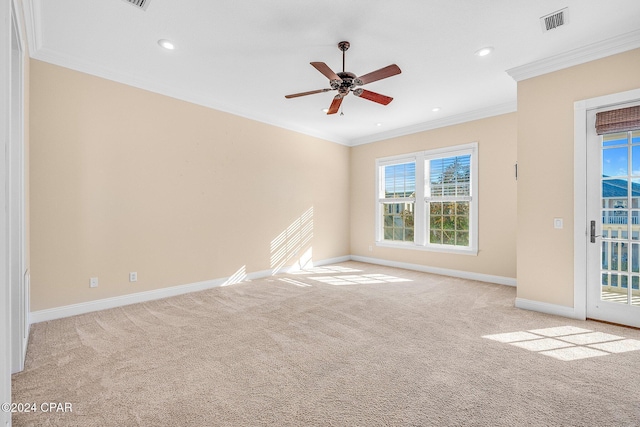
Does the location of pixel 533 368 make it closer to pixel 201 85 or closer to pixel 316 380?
pixel 316 380

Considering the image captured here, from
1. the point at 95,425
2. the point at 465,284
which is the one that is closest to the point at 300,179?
the point at 465,284

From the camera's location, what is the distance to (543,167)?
345cm

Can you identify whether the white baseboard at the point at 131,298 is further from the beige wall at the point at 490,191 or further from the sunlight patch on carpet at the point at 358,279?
the beige wall at the point at 490,191

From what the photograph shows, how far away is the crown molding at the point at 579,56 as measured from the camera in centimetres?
291

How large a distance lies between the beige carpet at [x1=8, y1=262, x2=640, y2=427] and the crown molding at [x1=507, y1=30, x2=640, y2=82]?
288cm

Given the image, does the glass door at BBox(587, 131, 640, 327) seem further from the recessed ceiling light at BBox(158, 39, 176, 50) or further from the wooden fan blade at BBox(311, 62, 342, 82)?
the recessed ceiling light at BBox(158, 39, 176, 50)

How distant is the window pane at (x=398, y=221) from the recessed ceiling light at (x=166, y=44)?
4854mm

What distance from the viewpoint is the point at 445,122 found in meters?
5.39

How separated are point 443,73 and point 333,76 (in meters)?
1.74

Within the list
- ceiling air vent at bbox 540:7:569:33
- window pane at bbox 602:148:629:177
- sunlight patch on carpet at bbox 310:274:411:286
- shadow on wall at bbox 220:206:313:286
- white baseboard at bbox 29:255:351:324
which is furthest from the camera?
shadow on wall at bbox 220:206:313:286

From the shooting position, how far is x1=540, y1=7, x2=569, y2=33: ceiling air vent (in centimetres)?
256

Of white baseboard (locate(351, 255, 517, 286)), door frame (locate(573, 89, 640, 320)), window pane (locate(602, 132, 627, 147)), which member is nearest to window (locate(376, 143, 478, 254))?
white baseboard (locate(351, 255, 517, 286))

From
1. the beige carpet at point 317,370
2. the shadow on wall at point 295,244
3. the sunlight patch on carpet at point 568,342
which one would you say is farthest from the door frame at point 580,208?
the shadow on wall at point 295,244

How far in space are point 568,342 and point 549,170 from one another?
191 centimetres
